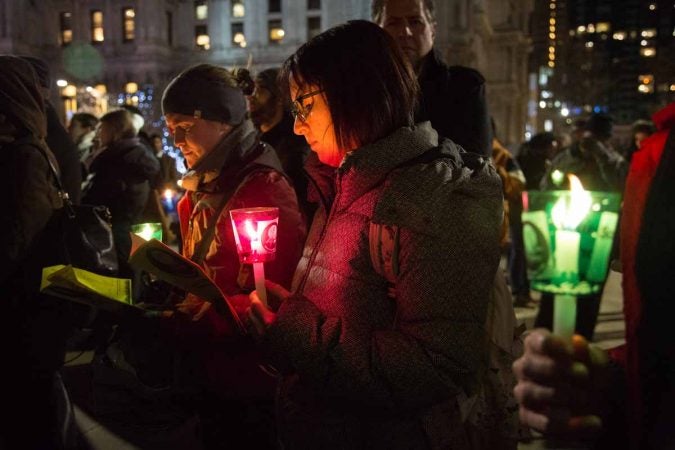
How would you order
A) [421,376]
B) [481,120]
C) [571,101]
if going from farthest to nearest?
1. [571,101]
2. [481,120]
3. [421,376]

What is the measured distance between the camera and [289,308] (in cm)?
175

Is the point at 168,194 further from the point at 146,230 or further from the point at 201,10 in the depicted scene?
the point at 201,10

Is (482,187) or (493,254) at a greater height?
(482,187)

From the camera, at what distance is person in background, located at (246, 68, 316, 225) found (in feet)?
12.0

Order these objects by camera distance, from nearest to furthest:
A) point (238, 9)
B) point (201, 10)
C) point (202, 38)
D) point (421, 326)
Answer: point (421, 326) → point (238, 9) → point (202, 38) → point (201, 10)

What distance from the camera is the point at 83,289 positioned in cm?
185

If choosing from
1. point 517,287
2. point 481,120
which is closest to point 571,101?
point 517,287

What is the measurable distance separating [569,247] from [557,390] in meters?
0.31

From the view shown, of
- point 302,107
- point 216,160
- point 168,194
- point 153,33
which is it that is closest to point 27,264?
point 216,160

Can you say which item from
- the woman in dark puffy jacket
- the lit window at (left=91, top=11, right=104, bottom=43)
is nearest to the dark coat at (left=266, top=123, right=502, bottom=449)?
the woman in dark puffy jacket

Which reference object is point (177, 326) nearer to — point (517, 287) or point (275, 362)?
point (275, 362)

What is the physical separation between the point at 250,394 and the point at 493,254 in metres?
1.31

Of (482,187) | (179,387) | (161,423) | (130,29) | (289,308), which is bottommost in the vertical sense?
(161,423)

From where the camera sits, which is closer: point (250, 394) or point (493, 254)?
point (493, 254)
